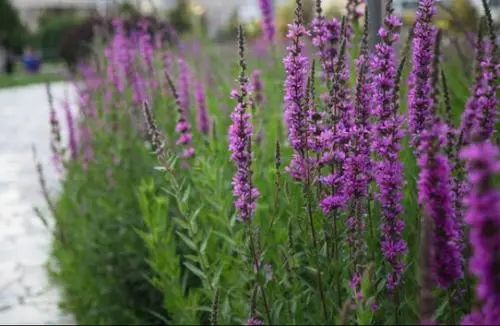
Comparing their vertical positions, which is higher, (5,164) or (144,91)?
(144,91)

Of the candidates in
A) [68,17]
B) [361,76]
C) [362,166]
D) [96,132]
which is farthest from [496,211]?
[68,17]

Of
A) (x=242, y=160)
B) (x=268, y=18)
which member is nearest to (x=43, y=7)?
(x=268, y=18)

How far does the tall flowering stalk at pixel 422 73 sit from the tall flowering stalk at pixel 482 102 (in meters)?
0.11

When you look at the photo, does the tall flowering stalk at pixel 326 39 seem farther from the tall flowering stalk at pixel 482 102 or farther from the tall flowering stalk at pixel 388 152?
the tall flowering stalk at pixel 482 102

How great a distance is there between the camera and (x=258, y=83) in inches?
177

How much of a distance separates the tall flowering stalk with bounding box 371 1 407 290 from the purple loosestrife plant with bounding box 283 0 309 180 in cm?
21

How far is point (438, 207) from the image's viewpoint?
1.44m

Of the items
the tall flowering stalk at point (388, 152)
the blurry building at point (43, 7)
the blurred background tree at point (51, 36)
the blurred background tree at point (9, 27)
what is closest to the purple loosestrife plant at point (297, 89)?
the tall flowering stalk at point (388, 152)

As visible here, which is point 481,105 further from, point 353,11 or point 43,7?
point 43,7

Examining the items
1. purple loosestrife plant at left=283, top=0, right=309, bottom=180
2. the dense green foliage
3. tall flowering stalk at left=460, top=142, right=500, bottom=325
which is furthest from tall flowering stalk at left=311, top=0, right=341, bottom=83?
tall flowering stalk at left=460, top=142, right=500, bottom=325

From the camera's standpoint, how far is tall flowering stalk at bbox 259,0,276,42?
4629 millimetres

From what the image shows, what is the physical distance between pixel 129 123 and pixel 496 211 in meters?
4.48

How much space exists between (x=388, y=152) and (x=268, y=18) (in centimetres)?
307

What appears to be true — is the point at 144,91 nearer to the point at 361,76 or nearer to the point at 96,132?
the point at 96,132
